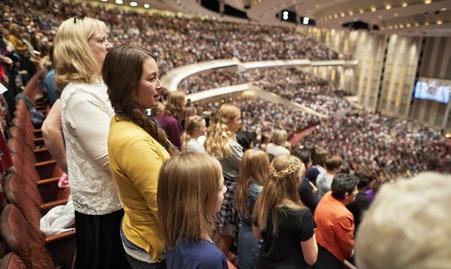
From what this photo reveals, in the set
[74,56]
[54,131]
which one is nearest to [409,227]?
[74,56]

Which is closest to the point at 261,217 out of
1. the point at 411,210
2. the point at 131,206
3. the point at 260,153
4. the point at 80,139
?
the point at 260,153

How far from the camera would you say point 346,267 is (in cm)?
314

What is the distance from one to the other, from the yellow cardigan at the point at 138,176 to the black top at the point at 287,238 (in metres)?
1.00

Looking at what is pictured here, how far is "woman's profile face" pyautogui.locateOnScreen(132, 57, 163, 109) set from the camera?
5.00 feet

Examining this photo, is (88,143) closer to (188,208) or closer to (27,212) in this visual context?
(188,208)

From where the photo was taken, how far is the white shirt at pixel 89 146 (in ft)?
5.52

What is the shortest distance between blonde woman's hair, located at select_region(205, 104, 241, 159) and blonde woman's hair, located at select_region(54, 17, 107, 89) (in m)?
1.62

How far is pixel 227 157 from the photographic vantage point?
10.8ft

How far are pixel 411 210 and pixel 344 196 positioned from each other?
2.36 metres

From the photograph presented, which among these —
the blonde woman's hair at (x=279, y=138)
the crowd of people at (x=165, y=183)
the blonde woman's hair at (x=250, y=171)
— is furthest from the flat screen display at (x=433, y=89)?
the blonde woman's hair at (x=250, y=171)

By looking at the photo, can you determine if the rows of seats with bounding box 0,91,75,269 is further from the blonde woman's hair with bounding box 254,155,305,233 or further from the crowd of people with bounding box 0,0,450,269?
the blonde woman's hair with bounding box 254,155,305,233

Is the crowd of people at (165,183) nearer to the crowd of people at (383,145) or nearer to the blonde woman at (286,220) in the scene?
the blonde woman at (286,220)

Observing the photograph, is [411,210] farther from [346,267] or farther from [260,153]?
[346,267]

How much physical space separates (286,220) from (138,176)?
3.93 ft
